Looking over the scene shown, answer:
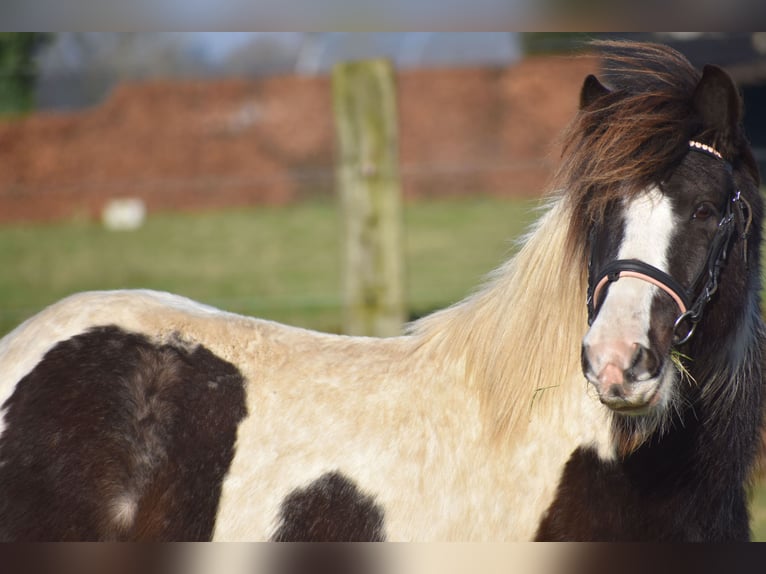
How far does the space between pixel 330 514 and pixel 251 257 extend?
10.9 m

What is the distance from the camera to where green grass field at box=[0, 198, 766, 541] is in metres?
9.36

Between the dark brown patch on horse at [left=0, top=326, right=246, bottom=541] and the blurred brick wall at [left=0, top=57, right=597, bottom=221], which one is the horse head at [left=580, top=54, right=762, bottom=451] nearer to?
the dark brown patch on horse at [left=0, top=326, right=246, bottom=541]

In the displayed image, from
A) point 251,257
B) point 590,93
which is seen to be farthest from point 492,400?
point 251,257

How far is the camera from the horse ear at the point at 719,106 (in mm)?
2229

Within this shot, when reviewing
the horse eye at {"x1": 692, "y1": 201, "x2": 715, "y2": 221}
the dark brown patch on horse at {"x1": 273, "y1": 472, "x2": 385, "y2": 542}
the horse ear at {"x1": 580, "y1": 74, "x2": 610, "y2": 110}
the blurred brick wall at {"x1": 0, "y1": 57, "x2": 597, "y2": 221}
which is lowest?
the dark brown patch on horse at {"x1": 273, "y1": 472, "x2": 385, "y2": 542}

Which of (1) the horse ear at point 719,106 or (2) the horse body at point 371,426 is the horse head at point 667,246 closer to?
(1) the horse ear at point 719,106

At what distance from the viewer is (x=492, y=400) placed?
244cm

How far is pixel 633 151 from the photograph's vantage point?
2217mm

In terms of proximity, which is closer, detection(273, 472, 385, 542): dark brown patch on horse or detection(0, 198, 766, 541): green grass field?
detection(273, 472, 385, 542): dark brown patch on horse

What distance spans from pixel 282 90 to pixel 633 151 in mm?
18627

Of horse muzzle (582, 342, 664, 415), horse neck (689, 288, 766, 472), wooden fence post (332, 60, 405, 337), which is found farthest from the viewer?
wooden fence post (332, 60, 405, 337)

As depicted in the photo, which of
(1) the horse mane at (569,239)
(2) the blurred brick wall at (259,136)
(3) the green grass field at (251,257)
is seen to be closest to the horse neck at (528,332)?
(1) the horse mane at (569,239)

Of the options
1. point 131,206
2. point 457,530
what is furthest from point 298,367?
point 131,206

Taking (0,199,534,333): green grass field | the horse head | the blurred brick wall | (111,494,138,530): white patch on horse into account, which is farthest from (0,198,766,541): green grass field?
the horse head
